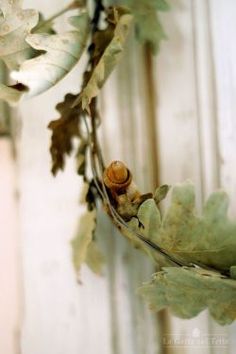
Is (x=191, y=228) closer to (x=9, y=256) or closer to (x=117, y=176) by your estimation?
(x=117, y=176)

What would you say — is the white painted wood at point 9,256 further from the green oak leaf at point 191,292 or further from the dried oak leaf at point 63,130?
the green oak leaf at point 191,292

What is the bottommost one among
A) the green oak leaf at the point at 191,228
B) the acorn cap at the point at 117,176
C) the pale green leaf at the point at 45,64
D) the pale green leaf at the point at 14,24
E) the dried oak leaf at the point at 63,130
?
the green oak leaf at the point at 191,228

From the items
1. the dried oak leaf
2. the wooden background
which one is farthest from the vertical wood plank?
the dried oak leaf

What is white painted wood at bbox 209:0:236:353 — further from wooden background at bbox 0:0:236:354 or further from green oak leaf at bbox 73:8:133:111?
green oak leaf at bbox 73:8:133:111

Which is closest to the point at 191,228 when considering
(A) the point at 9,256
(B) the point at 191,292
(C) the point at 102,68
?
(B) the point at 191,292

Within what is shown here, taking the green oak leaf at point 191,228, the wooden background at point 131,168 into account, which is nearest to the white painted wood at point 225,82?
the wooden background at point 131,168

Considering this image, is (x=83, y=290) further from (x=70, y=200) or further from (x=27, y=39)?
(x=27, y=39)
